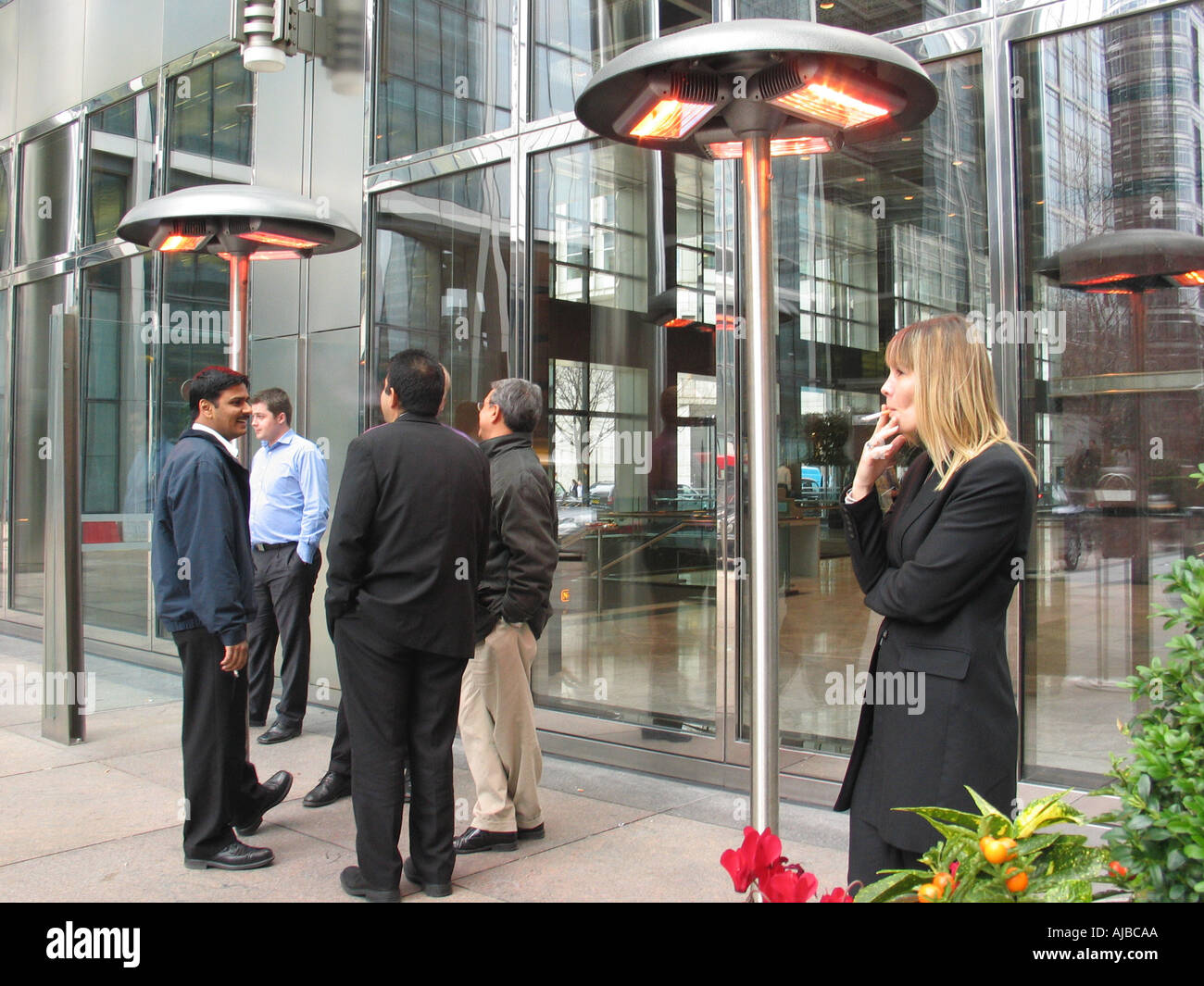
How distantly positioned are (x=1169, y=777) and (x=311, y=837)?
4344 mm

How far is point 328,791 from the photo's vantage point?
18.4 ft

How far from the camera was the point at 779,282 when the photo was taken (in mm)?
5973

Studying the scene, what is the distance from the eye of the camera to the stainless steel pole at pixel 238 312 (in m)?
5.79

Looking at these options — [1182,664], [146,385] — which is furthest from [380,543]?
[146,385]

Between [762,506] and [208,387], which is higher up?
[208,387]

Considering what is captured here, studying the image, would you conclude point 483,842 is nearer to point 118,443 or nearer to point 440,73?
point 440,73

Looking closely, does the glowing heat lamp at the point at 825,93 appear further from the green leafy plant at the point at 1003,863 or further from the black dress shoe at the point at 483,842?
the black dress shoe at the point at 483,842

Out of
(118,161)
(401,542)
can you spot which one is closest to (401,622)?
(401,542)

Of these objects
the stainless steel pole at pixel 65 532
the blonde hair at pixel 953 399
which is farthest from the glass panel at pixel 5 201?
the blonde hair at pixel 953 399

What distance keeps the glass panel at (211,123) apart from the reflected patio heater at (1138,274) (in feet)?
22.7

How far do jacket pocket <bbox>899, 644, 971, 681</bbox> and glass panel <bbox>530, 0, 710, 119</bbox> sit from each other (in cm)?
481

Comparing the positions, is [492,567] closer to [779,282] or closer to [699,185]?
[779,282]

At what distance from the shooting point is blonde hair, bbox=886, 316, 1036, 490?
2.70m
